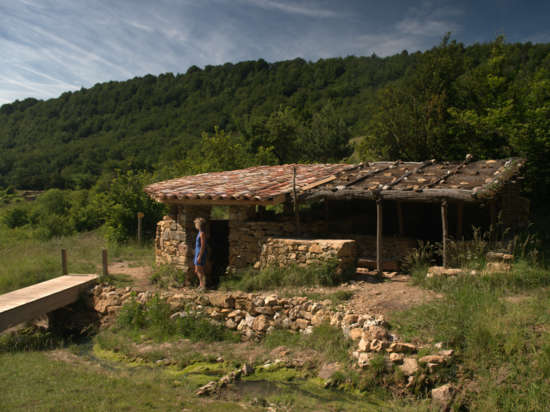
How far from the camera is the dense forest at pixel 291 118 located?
14859 millimetres

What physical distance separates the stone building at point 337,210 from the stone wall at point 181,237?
0.03 metres

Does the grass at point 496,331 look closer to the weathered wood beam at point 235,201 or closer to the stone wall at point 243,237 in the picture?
the stone wall at point 243,237

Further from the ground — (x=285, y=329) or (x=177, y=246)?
(x=177, y=246)

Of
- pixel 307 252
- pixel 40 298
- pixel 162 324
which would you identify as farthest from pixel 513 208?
pixel 40 298

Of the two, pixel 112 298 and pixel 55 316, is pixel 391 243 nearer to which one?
pixel 112 298

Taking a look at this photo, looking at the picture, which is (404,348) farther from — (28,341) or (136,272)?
(136,272)

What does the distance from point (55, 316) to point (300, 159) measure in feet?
68.3

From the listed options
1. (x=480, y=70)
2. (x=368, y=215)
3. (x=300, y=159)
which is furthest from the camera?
(x=300, y=159)

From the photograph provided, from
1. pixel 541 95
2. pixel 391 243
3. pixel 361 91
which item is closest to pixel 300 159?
pixel 541 95

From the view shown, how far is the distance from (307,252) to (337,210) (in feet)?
14.9

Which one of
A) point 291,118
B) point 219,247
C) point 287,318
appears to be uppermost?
point 291,118

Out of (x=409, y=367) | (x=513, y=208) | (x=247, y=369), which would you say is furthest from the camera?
(x=513, y=208)

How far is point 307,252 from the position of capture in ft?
26.3

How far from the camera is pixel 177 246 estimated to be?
401 inches
